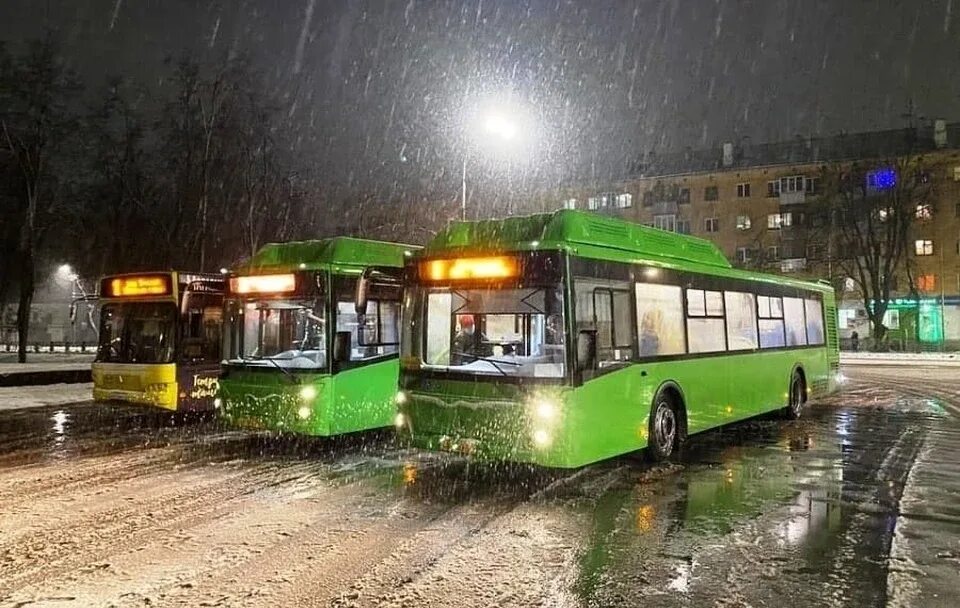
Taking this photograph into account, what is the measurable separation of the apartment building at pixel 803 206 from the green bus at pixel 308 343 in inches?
Answer: 1749

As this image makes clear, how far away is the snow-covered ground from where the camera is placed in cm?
1939

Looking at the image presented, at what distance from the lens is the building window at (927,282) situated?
5806cm

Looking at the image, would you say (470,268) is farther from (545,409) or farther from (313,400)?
(313,400)

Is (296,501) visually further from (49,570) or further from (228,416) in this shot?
(228,416)

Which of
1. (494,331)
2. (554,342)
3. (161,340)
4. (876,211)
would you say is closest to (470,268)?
(494,331)

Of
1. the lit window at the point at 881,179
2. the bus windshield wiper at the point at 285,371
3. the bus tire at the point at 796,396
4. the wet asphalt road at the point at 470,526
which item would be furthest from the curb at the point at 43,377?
the lit window at the point at 881,179

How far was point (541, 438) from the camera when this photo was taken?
872 cm

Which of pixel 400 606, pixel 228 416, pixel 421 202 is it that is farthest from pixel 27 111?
pixel 400 606

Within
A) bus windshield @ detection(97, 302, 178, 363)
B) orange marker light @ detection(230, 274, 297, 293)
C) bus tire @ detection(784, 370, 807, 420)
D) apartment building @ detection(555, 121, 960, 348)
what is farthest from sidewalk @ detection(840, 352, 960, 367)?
orange marker light @ detection(230, 274, 297, 293)

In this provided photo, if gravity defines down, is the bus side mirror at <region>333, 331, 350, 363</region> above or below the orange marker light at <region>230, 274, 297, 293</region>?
below

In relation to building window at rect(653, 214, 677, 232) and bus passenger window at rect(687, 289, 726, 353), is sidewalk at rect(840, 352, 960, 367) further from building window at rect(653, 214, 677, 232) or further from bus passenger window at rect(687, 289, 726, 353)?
bus passenger window at rect(687, 289, 726, 353)

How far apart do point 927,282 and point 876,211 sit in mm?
10329

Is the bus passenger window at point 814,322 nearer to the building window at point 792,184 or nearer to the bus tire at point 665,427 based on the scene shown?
the bus tire at point 665,427

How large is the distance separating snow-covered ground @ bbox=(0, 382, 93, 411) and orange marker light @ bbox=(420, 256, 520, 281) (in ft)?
44.5
